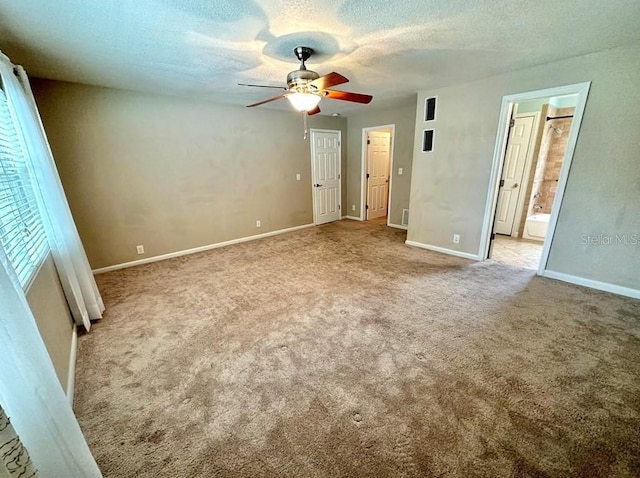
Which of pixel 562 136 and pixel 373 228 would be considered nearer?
pixel 562 136

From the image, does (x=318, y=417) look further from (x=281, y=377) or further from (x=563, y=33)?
(x=563, y=33)

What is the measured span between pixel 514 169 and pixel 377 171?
8.71 ft

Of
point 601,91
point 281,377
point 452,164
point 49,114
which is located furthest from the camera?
Result: point 452,164

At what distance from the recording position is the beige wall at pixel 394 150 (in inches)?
197

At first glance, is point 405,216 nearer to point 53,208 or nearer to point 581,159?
point 581,159

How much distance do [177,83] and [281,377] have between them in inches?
136

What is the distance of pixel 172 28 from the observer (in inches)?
73.9

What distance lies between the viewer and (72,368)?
1863mm

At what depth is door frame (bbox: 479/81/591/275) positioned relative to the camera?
8.86ft

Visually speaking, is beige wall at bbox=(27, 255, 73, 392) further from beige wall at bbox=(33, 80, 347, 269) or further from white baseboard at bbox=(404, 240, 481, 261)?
white baseboard at bbox=(404, 240, 481, 261)

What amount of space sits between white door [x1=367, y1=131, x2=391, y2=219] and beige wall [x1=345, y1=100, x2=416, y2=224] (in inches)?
9.1

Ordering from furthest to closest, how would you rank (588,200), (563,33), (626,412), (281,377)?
1. (588,200)
2. (563,33)
3. (281,377)
4. (626,412)

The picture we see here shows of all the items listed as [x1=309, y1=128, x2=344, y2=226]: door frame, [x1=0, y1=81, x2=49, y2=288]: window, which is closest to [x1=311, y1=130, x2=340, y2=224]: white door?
[x1=309, y1=128, x2=344, y2=226]: door frame

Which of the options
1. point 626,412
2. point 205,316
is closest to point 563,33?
point 626,412
